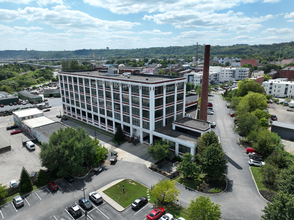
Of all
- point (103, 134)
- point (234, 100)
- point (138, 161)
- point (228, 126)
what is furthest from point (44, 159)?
point (234, 100)

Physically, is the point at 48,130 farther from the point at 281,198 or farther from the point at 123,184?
the point at 281,198

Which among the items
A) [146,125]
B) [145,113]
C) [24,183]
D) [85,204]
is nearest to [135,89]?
[145,113]

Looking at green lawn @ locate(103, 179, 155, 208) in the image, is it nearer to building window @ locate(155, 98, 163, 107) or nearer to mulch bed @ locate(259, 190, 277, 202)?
mulch bed @ locate(259, 190, 277, 202)

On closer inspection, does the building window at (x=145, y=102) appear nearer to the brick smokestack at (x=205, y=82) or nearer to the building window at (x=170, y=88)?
the building window at (x=170, y=88)

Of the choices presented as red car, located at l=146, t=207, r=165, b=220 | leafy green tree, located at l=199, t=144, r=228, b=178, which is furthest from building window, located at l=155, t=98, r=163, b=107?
red car, located at l=146, t=207, r=165, b=220

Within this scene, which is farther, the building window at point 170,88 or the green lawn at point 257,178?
the building window at point 170,88

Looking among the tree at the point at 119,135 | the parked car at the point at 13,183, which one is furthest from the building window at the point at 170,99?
the parked car at the point at 13,183
